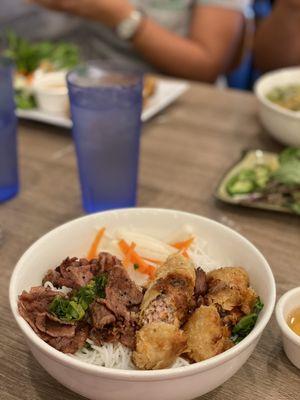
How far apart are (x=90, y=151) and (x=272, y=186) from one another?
1.51 ft

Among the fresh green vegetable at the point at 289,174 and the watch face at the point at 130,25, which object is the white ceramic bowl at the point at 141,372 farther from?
the watch face at the point at 130,25

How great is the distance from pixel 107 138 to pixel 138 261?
0.41 m

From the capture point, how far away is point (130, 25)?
2.49 m

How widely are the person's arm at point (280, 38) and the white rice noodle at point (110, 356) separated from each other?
A: 2158 mm

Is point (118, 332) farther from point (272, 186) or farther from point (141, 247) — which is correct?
point (272, 186)

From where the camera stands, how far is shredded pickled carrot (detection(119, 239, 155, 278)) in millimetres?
961

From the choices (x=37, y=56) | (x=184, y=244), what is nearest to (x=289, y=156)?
(x=184, y=244)

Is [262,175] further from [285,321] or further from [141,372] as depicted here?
[141,372]

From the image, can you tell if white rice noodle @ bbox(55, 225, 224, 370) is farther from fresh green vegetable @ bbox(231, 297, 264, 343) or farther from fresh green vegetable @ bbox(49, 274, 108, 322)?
fresh green vegetable @ bbox(231, 297, 264, 343)

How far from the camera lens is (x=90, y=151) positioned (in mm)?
1284

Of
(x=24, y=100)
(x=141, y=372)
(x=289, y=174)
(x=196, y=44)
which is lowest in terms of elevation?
(x=196, y=44)

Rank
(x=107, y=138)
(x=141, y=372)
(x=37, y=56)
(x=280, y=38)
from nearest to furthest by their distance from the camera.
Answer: (x=141, y=372) → (x=107, y=138) → (x=37, y=56) → (x=280, y=38)

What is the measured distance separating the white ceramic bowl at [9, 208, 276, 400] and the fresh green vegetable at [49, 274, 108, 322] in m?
0.06

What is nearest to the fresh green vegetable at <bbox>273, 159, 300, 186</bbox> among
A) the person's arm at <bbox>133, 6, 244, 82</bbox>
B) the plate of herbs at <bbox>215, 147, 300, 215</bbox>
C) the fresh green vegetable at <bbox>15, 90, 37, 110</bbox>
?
the plate of herbs at <bbox>215, 147, 300, 215</bbox>
